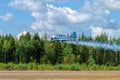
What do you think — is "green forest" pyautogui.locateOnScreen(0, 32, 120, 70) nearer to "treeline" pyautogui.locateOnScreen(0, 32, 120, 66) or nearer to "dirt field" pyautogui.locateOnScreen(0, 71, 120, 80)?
"treeline" pyautogui.locateOnScreen(0, 32, 120, 66)

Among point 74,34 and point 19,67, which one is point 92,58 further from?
point 74,34

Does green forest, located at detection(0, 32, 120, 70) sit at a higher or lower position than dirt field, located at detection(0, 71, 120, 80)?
higher

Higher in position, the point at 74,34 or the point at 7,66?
the point at 74,34

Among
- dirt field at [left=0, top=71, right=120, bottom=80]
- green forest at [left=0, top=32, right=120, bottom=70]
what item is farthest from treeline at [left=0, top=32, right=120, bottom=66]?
dirt field at [left=0, top=71, right=120, bottom=80]

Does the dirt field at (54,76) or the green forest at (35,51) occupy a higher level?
the green forest at (35,51)

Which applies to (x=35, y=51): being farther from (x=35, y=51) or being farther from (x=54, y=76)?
(x=54, y=76)

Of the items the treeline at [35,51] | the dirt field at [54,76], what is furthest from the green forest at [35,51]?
the dirt field at [54,76]

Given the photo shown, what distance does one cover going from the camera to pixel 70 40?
55.5 meters

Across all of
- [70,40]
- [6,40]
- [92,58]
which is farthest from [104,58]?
[70,40]

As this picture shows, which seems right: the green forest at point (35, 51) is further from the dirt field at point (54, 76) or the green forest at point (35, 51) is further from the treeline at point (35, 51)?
the dirt field at point (54, 76)

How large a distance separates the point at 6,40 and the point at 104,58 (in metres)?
34.1

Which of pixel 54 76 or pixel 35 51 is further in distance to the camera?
pixel 35 51

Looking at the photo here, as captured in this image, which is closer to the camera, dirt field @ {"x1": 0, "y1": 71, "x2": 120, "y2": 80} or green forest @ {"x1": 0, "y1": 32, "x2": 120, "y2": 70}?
dirt field @ {"x1": 0, "y1": 71, "x2": 120, "y2": 80}

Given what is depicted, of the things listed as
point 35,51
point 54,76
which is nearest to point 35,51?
point 35,51
